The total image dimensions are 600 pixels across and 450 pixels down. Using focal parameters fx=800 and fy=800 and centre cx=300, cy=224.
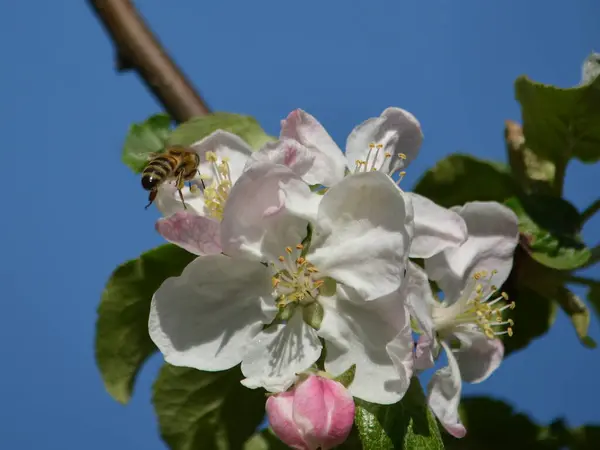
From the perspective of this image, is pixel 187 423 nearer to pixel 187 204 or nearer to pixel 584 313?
pixel 187 204

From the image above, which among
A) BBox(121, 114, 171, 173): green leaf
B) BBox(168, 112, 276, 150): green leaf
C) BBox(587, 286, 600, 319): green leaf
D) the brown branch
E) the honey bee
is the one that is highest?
the brown branch

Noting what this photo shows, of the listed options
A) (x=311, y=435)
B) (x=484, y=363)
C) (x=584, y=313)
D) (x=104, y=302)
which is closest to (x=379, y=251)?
(x=311, y=435)

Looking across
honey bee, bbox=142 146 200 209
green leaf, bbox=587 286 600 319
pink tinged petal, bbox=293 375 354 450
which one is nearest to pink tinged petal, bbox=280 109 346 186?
honey bee, bbox=142 146 200 209

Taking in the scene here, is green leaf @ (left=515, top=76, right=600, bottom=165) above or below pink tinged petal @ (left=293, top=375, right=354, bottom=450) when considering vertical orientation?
above

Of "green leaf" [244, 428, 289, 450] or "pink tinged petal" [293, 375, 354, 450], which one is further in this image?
"green leaf" [244, 428, 289, 450]

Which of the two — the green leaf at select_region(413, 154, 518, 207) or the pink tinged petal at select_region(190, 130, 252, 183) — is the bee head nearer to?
the pink tinged petal at select_region(190, 130, 252, 183)

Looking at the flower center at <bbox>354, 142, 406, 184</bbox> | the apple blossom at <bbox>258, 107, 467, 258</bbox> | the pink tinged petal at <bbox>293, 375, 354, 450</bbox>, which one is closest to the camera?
the pink tinged petal at <bbox>293, 375, 354, 450</bbox>

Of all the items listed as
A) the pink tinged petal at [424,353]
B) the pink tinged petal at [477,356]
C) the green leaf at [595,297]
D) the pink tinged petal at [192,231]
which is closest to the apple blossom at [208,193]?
the pink tinged petal at [192,231]
